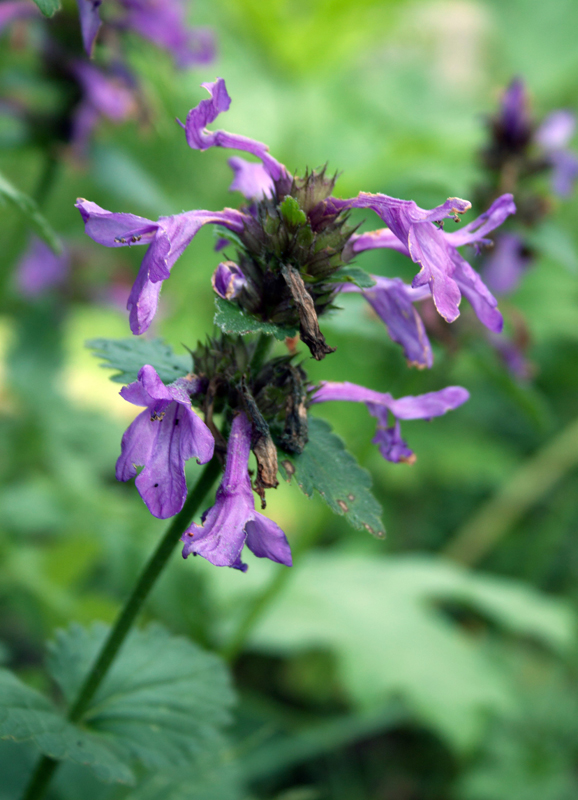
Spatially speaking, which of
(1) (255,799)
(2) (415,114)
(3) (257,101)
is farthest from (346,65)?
(1) (255,799)

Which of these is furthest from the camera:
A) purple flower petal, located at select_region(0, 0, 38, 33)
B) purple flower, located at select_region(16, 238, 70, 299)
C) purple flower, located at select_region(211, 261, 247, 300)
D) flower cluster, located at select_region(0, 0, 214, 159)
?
purple flower, located at select_region(16, 238, 70, 299)

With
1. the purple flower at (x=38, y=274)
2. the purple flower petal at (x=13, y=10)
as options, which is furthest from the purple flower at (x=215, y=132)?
the purple flower at (x=38, y=274)

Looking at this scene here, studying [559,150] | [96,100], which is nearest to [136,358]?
[96,100]

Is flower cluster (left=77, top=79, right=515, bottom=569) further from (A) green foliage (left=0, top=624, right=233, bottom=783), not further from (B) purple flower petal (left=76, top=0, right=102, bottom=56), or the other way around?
(A) green foliage (left=0, top=624, right=233, bottom=783)

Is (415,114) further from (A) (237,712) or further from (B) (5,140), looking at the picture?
(A) (237,712)

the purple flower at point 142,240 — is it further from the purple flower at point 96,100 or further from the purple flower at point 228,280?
the purple flower at point 96,100

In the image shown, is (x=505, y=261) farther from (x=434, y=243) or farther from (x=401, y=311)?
(x=434, y=243)

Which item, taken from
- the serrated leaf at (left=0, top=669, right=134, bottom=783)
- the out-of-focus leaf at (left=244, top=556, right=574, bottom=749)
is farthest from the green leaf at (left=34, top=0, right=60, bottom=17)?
the out-of-focus leaf at (left=244, top=556, right=574, bottom=749)
